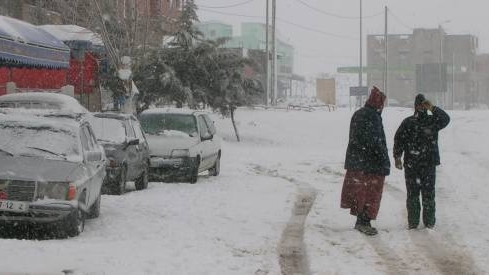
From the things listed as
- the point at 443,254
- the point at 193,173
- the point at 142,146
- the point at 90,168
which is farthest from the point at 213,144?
the point at 443,254

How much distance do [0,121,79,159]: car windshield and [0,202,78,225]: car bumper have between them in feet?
3.09

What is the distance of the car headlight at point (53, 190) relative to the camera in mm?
7926

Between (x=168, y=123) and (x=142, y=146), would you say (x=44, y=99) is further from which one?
(x=142, y=146)

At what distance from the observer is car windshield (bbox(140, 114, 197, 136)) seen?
634 inches

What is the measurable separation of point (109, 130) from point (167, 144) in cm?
209

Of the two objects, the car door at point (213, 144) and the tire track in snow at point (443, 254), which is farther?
the car door at point (213, 144)

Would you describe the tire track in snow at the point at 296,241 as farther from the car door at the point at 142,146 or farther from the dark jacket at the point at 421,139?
the car door at the point at 142,146

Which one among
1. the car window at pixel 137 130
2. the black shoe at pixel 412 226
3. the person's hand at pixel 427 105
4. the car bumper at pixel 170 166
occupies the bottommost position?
the black shoe at pixel 412 226

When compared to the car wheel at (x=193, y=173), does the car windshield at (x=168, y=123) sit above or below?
above

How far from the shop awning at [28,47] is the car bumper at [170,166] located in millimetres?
4669

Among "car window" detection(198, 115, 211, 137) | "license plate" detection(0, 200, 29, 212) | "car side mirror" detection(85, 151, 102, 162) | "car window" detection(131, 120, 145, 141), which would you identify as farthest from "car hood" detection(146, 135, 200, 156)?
"license plate" detection(0, 200, 29, 212)

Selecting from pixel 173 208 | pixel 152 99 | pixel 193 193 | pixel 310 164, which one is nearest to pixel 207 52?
pixel 152 99

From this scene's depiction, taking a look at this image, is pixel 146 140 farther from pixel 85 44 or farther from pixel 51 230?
pixel 85 44

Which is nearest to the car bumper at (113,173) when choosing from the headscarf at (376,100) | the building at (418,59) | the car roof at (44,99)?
the car roof at (44,99)
